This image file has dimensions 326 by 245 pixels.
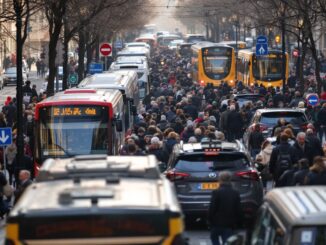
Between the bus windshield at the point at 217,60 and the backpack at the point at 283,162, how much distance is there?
156 ft

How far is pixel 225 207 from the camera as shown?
1439 centimetres

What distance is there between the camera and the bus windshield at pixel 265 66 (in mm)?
64125

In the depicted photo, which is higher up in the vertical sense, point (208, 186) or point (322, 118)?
point (208, 186)

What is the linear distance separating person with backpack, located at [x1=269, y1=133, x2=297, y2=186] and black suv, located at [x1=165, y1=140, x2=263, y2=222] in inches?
79.5

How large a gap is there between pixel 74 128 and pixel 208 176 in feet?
21.0

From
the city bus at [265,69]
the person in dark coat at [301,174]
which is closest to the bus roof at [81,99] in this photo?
the person in dark coat at [301,174]

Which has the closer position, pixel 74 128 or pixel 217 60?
pixel 74 128

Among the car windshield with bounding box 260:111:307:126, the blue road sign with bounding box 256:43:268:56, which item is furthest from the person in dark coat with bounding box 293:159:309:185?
the blue road sign with bounding box 256:43:268:56

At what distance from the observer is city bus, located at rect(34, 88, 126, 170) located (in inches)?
950

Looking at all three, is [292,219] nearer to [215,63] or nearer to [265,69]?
[265,69]

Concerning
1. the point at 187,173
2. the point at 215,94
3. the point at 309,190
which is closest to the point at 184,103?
the point at 215,94

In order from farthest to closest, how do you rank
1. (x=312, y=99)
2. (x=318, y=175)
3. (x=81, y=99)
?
(x=312, y=99) → (x=81, y=99) → (x=318, y=175)

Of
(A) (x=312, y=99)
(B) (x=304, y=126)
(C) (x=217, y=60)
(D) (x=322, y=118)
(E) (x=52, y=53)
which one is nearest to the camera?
(B) (x=304, y=126)

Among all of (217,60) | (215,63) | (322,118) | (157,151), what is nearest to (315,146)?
(157,151)
